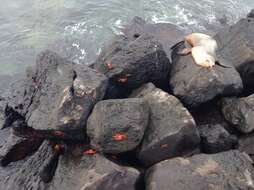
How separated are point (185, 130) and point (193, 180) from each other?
94 centimetres

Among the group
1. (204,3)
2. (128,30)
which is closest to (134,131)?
(128,30)

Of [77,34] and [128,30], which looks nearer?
[128,30]

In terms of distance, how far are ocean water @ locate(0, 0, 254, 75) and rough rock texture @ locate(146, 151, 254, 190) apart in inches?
262

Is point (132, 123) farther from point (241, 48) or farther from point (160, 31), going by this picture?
point (160, 31)

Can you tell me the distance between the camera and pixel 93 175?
18.5 ft

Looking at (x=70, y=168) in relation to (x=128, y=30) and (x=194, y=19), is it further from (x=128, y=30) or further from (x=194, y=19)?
(x=194, y=19)

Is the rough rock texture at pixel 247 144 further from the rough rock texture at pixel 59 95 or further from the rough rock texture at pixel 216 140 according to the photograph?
the rough rock texture at pixel 59 95

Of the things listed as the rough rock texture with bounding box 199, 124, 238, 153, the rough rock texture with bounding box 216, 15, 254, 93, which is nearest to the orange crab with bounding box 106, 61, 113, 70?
the rough rock texture with bounding box 199, 124, 238, 153

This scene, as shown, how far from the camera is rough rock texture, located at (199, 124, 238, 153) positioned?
648 cm

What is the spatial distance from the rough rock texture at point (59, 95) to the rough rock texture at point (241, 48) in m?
2.84

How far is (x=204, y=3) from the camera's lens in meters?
15.5

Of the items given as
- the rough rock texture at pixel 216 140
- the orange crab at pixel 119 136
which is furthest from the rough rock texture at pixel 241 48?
the orange crab at pixel 119 136

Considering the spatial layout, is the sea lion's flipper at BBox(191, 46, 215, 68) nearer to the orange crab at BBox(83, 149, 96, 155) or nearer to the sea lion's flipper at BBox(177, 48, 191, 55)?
the sea lion's flipper at BBox(177, 48, 191, 55)

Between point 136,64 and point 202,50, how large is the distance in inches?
59.2
